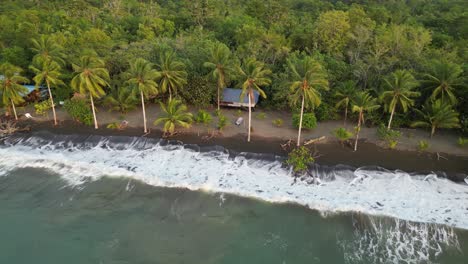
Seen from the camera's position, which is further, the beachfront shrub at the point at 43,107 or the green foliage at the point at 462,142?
the beachfront shrub at the point at 43,107

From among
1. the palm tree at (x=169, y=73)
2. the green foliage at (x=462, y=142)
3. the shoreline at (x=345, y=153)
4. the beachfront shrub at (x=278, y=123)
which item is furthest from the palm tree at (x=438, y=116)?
the palm tree at (x=169, y=73)

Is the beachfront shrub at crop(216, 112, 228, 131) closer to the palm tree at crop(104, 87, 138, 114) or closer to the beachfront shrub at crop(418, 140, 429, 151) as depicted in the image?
the palm tree at crop(104, 87, 138, 114)

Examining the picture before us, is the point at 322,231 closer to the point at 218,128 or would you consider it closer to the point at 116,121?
the point at 218,128

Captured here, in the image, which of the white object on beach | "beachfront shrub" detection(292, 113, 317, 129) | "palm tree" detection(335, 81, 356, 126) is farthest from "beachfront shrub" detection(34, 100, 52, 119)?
"palm tree" detection(335, 81, 356, 126)

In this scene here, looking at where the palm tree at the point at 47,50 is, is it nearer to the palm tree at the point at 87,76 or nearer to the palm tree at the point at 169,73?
the palm tree at the point at 87,76

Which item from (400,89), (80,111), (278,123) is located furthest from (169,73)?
(400,89)
